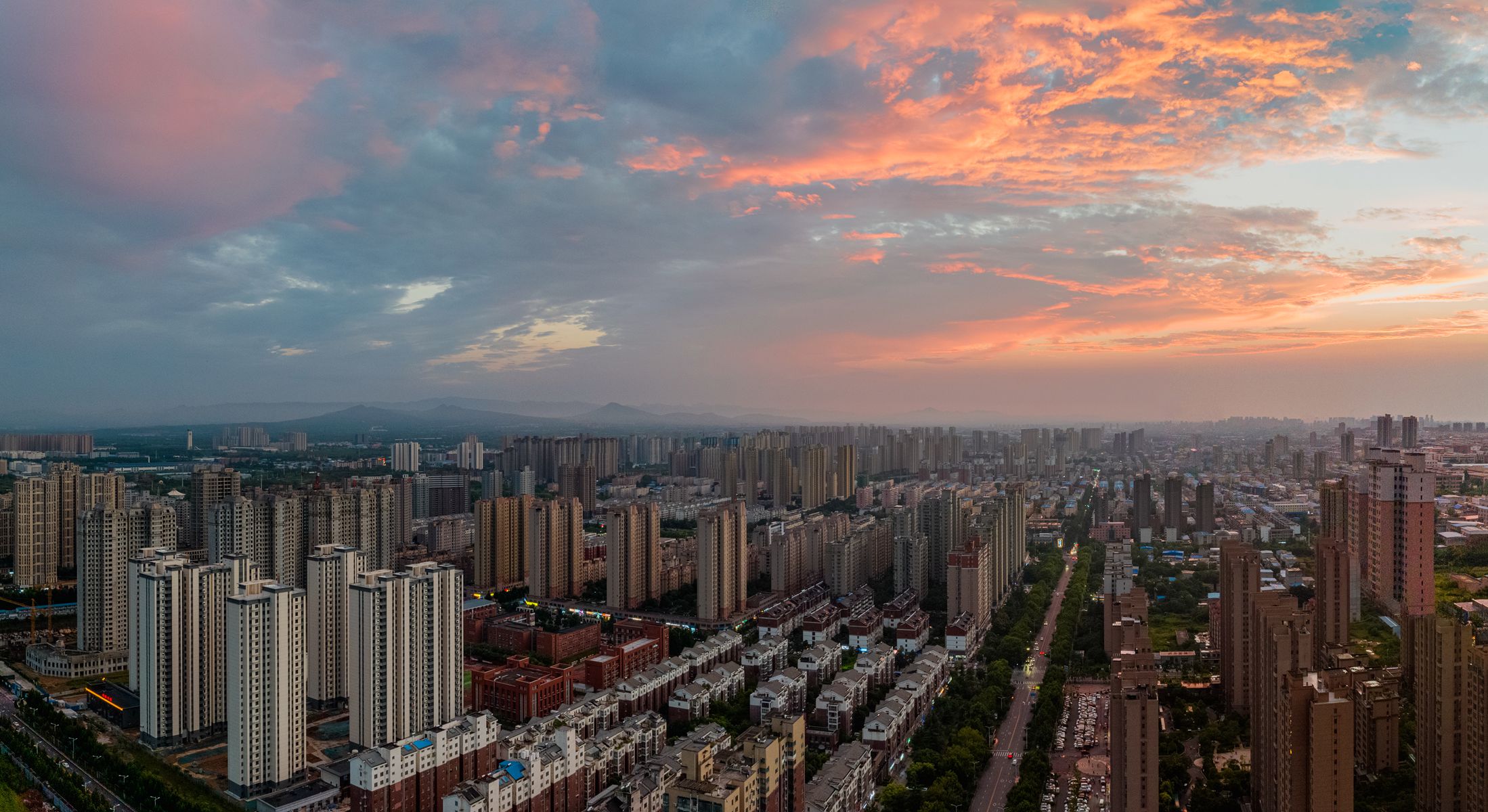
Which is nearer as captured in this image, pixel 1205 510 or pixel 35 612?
pixel 35 612

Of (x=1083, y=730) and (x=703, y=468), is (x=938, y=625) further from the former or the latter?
(x=703, y=468)

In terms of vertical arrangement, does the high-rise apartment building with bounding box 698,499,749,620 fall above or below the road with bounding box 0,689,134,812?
above

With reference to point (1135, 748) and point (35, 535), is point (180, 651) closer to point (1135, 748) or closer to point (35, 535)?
point (1135, 748)

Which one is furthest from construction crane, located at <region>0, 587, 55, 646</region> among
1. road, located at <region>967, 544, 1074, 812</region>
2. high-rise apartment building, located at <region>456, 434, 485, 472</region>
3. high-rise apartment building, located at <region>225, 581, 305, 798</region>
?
high-rise apartment building, located at <region>456, 434, 485, 472</region>

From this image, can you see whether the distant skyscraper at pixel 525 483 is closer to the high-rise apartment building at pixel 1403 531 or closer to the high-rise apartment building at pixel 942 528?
the high-rise apartment building at pixel 942 528

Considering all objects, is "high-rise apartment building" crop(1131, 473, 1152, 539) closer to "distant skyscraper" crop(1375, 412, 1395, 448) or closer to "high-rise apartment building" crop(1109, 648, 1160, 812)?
"distant skyscraper" crop(1375, 412, 1395, 448)

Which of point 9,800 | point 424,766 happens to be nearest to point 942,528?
point 424,766
